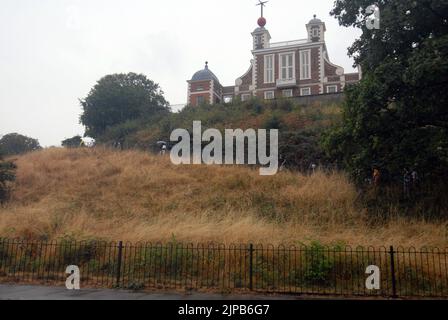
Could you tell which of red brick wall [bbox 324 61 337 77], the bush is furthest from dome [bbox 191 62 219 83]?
the bush

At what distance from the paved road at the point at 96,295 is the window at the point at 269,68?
139 ft

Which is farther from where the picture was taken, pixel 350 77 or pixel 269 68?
pixel 269 68

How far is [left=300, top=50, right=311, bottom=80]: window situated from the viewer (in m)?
47.3

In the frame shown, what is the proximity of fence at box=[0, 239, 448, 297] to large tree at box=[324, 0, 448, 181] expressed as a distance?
380 cm

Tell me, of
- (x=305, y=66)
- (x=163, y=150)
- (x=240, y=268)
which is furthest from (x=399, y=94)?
(x=305, y=66)

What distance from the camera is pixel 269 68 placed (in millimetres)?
49062

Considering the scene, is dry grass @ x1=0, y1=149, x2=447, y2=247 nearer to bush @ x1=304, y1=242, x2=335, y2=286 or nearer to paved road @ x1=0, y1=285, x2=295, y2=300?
bush @ x1=304, y1=242, x2=335, y2=286

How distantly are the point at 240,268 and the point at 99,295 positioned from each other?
3.76 m

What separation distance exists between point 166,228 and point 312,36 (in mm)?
40716

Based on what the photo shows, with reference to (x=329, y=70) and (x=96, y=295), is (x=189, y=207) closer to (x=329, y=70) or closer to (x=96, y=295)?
(x=96, y=295)

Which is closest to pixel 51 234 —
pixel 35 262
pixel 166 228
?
pixel 35 262

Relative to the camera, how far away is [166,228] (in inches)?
545

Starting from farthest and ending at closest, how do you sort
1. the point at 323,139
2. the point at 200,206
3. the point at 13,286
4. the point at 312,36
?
the point at 312,36
the point at 200,206
the point at 323,139
the point at 13,286
